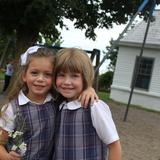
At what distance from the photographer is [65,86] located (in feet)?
9.04

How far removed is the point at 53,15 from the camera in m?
14.2

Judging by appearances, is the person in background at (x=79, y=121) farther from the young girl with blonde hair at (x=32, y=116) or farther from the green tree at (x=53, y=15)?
the green tree at (x=53, y=15)

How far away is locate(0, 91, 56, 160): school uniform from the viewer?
2.79 meters

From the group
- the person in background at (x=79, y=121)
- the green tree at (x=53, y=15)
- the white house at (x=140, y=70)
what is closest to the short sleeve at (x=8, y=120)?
the person in background at (x=79, y=121)

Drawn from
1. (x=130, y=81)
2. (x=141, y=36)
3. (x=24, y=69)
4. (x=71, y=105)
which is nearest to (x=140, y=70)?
(x=130, y=81)

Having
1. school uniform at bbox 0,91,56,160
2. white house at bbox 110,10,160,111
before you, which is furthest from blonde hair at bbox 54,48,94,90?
white house at bbox 110,10,160,111

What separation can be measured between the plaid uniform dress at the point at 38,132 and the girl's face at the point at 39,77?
0.10 metres

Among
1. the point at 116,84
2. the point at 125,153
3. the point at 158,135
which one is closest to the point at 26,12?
the point at 158,135

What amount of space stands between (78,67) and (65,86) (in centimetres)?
14

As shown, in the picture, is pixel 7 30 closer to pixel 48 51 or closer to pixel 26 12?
pixel 26 12

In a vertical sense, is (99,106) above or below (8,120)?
above

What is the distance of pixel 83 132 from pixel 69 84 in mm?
287

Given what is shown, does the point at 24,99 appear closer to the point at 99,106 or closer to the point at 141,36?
the point at 99,106

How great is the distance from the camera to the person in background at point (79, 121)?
8.86 ft
